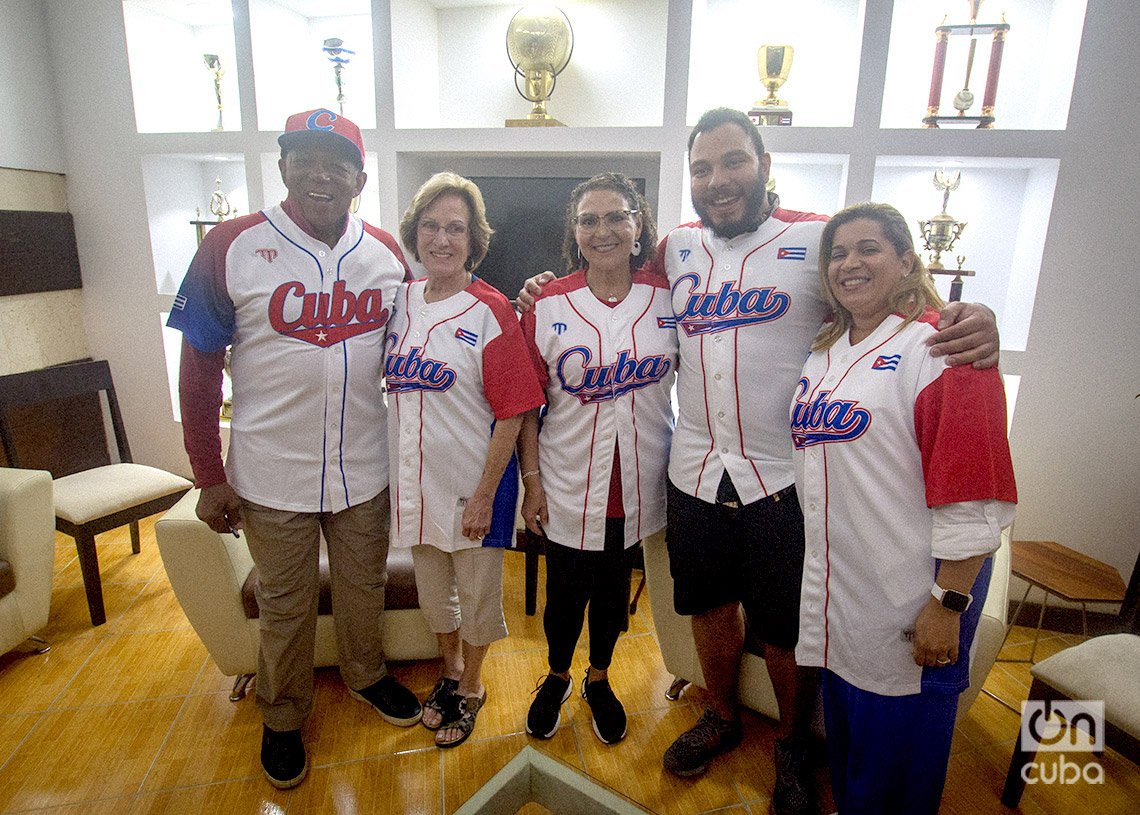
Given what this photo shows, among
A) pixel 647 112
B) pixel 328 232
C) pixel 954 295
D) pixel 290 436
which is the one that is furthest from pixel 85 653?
pixel 954 295

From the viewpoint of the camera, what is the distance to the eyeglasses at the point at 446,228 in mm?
1544

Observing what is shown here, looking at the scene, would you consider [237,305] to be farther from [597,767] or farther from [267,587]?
[597,767]

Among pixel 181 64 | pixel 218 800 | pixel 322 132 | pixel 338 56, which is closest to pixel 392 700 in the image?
pixel 218 800

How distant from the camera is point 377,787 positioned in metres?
1.63

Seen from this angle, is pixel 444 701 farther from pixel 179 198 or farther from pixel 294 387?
pixel 179 198

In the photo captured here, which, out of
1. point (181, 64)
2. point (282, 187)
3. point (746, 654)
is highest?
point (181, 64)

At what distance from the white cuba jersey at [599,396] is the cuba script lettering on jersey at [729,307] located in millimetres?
92

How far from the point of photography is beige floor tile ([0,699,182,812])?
5.25ft

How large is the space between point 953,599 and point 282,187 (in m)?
3.31

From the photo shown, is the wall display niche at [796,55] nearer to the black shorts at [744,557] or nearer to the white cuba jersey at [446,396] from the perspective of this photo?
the white cuba jersey at [446,396]

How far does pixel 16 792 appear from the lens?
160 cm

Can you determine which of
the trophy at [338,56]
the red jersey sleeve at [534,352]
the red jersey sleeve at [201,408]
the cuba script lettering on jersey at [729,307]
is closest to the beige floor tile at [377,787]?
the red jersey sleeve at [201,408]

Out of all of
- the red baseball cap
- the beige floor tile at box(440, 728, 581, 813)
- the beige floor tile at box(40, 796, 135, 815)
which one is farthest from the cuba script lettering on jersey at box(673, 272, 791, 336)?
the beige floor tile at box(40, 796, 135, 815)

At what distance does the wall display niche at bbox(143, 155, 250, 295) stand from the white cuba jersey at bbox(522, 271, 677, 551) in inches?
90.2
